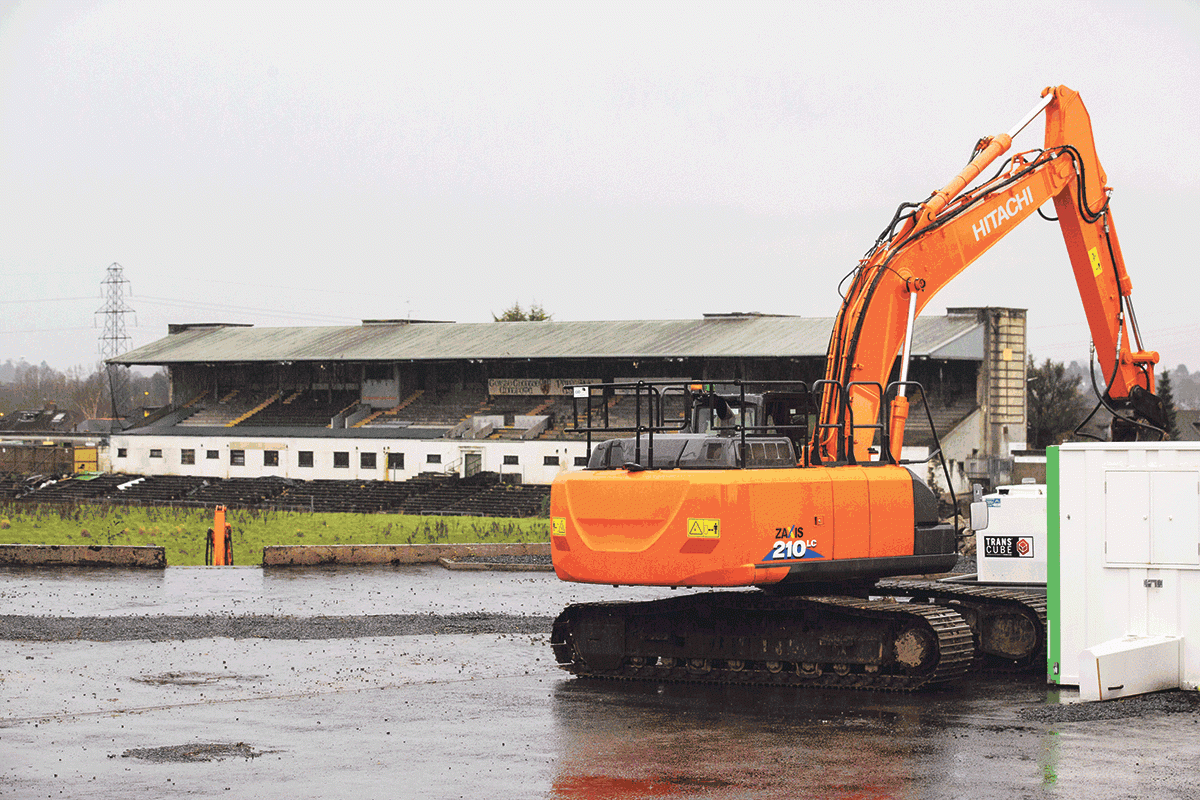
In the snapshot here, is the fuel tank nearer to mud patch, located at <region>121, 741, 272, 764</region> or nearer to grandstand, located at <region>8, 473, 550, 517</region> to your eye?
mud patch, located at <region>121, 741, 272, 764</region>

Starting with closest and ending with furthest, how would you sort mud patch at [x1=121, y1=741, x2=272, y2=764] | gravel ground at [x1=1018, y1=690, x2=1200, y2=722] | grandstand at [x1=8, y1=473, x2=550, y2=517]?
1. mud patch at [x1=121, y1=741, x2=272, y2=764]
2. gravel ground at [x1=1018, y1=690, x2=1200, y2=722]
3. grandstand at [x1=8, y1=473, x2=550, y2=517]

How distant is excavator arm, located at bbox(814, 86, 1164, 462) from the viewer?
1731cm

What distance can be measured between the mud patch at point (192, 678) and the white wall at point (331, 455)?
1817 inches

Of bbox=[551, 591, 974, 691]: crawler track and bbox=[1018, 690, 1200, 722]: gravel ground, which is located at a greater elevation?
bbox=[551, 591, 974, 691]: crawler track

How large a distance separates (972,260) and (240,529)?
32261 mm

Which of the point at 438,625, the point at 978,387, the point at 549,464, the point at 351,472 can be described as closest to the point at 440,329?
the point at 351,472

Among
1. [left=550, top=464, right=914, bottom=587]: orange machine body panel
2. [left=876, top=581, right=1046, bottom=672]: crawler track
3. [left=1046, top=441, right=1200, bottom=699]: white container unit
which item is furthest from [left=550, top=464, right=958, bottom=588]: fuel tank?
[left=1046, top=441, right=1200, bottom=699]: white container unit

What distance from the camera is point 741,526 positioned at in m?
15.4

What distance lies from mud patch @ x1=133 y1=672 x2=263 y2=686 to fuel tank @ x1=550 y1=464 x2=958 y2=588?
13.7ft

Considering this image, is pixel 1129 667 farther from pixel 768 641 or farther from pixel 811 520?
pixel 768 641

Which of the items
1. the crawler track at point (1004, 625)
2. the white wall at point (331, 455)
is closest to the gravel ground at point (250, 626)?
the crawler track at point (1004, 625)

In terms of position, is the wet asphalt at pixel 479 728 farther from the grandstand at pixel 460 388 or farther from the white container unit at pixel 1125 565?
the grandstand at pixel 460 388

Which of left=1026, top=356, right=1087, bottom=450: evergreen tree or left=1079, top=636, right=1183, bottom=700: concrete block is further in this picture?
left=1026, top=356, right=1087, bottom=450: evergreen tree

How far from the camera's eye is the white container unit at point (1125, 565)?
15.1 metres
